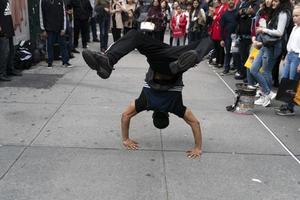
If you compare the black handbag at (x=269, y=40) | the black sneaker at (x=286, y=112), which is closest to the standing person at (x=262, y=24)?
the black handbag at (x=269, y=40)

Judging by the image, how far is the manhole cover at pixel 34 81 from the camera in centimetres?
806

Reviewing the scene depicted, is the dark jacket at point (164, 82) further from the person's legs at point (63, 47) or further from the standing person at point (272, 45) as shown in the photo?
the person's legs at point (63, 47)

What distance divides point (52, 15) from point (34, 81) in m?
1.83

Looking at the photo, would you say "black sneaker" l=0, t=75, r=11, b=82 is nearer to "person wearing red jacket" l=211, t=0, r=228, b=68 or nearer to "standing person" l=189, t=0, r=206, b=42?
"person wearing red jacket" l=211, t=0, r=228, b=68

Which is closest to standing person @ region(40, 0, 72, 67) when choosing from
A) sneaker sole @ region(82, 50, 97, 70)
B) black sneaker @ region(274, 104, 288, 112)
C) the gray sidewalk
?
the gray sidewalk

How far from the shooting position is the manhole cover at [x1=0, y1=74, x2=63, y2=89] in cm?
806

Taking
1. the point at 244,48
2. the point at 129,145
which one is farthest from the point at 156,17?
the point at 129,145

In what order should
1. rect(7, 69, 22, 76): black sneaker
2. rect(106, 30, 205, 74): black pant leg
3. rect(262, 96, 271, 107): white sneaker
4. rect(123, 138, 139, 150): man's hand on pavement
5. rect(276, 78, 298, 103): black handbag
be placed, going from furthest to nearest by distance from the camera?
rect(7, 69, 22, 76): black sneaker < rect(262, 96, 271, 107): white sneaker < rect(276, 78, 298, 103): black handbag < rect(123, 138, 139, 150): man's hand on pavement < rect(106, 30, 205, 74): black pant leg

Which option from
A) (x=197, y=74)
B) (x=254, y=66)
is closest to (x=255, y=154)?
(x=254, y=66)

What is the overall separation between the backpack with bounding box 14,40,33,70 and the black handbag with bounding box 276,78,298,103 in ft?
18.0

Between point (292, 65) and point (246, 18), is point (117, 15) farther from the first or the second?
point (292, 65)

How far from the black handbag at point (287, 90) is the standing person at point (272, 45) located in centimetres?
78

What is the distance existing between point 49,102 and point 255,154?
3.34 metres

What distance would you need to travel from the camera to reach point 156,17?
40.1 feet
